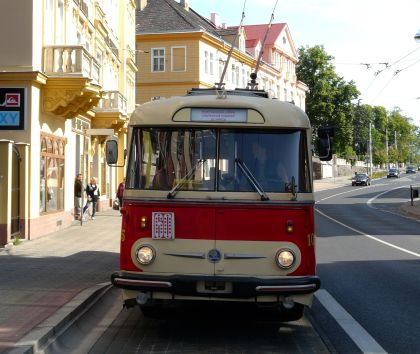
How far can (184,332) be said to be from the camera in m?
7.70

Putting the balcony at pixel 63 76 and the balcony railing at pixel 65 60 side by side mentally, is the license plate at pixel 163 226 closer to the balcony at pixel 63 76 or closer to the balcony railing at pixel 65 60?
the balcony at pixel 63 76

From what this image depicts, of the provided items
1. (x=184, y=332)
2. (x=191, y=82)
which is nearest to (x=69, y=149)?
(x=184, y=332)

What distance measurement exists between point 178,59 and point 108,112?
2772 centimetres

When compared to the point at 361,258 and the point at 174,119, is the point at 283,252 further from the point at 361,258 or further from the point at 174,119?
the point at 361,258

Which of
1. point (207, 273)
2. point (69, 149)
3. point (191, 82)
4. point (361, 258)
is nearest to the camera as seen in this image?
point (207, 273)

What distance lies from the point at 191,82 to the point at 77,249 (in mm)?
39517

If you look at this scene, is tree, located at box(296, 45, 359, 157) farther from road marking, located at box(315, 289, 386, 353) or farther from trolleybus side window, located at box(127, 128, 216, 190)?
trolleybus side window, located at box(127, 128, 216, 190)

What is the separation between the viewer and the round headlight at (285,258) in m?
6.97

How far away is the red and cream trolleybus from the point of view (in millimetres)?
6941

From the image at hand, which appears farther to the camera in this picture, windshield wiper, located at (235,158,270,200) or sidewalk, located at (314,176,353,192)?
Answer: sidewalk, located at (314,176,353,192)

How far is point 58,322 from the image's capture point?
7.23m

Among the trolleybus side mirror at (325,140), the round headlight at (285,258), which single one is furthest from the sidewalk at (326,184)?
the round headlight at (285,258)

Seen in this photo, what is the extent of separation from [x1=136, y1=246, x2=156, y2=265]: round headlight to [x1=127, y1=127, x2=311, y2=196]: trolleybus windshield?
65 centimetres

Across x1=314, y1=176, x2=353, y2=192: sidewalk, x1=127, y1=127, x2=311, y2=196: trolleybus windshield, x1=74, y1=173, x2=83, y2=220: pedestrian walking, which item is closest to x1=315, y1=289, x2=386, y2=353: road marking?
x1=127, y1=127, x2=311, y2=196: trolleybus windshield
